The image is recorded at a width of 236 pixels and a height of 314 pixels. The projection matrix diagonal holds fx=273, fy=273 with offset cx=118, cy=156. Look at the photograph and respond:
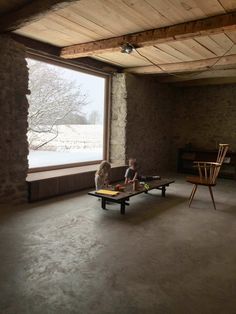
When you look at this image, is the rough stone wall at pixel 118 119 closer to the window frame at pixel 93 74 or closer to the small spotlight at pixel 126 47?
the window frame at pixel 93 74

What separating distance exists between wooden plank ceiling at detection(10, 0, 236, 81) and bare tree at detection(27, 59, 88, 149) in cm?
56

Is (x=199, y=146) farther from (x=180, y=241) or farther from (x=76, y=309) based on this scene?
(x=76, y=309)

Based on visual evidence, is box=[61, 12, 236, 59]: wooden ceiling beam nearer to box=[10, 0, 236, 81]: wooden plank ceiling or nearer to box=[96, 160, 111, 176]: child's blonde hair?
box=[10, 0, 236, 81]: wooden plank ceiling

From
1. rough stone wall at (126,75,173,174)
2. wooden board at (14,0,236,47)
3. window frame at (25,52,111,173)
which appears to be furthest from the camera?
rough stone wall at (126,75,173,174)

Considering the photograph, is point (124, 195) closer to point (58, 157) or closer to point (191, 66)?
point (58, 157)

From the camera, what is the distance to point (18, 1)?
2922 millimetres

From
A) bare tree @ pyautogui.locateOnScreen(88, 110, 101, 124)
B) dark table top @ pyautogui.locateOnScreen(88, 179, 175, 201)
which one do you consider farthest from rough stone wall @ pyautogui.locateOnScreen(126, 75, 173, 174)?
dark table top @ pyautogui.locateOnScreen(88, 179, 175, 201)

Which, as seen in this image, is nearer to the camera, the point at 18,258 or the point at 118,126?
the point at 18,258

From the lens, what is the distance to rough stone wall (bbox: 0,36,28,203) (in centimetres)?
374

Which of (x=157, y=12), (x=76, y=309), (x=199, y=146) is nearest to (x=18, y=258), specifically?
(x=76, y=309)

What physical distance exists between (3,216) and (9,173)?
685 mm

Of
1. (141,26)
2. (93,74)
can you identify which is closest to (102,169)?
(141,26)

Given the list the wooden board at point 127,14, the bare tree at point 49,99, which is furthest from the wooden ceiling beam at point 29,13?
the bare tree at point 49,99

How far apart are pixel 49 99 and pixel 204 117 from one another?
178 inches
